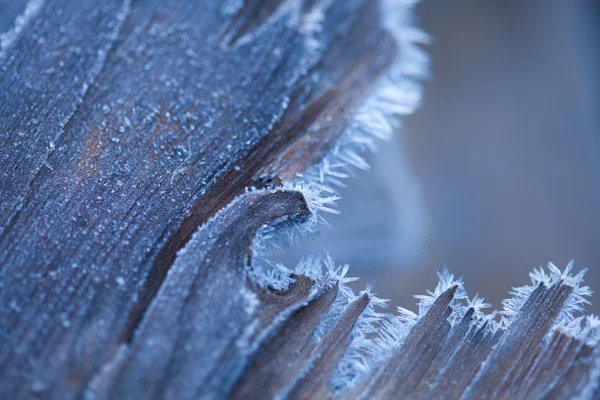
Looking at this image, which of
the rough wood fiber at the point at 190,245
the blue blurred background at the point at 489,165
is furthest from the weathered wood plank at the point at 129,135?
the blue blurred background at the point at 489,165

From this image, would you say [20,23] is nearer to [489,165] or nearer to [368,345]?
[368,345]

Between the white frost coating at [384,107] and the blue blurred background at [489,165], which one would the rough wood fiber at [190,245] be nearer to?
the white frost coating at [384,107]

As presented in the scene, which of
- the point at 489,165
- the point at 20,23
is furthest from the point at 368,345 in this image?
the point at 489,165

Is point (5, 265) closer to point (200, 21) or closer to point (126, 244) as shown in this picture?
point (126, 244)

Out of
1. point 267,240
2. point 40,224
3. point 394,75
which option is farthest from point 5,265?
point 394,75

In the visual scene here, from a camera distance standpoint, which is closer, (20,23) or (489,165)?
(20,23)

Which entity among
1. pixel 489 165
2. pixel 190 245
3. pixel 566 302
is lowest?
pixel 190 245

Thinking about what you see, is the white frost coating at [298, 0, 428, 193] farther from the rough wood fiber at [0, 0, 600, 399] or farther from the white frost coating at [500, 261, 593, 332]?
the white frost coating at [500, 261, 593, 332]

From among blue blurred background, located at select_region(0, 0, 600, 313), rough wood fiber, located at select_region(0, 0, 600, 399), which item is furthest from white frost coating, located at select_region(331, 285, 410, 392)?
blue blurred background, located at select_region(0, 0, 600, 313)
